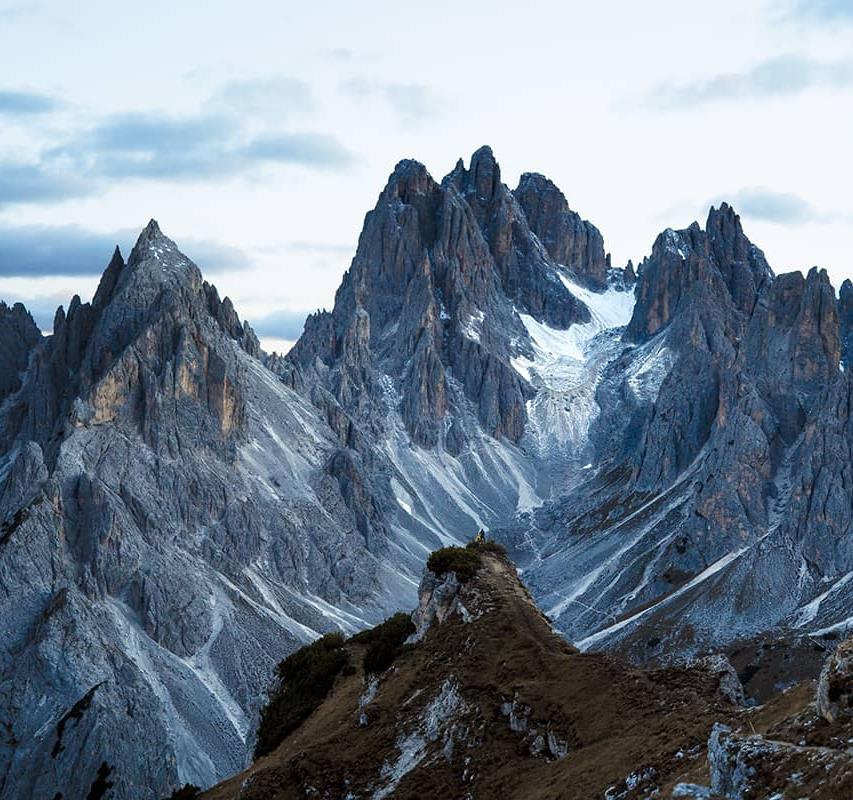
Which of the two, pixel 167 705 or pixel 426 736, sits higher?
pixel 167 705

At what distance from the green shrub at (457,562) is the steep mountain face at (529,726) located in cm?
37

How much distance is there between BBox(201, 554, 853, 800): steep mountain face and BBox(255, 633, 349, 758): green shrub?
1.16 meters

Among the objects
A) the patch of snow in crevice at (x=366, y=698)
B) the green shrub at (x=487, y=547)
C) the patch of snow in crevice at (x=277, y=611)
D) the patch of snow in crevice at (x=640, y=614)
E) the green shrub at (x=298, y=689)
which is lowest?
the patch of snow in crevice at (x=640, y=614)

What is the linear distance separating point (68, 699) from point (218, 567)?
51.2 meters

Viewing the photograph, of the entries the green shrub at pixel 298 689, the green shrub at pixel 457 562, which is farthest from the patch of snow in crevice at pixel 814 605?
the green shrub at pixel 457 562

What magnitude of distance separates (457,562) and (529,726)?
13502 mm

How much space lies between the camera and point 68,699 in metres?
142

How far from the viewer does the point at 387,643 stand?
5322 centimetres

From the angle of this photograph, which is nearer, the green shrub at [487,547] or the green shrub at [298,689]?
the green shrub at [298,689]

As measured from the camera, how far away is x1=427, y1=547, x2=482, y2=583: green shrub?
51.8 m

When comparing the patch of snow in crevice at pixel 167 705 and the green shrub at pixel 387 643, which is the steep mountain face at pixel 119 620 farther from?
the green shrub at pixel 387 643

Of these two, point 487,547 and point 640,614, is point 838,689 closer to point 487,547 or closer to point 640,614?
point 487,547

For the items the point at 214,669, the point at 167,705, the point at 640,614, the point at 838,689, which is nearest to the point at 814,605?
the point at 640,614

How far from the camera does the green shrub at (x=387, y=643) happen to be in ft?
169
